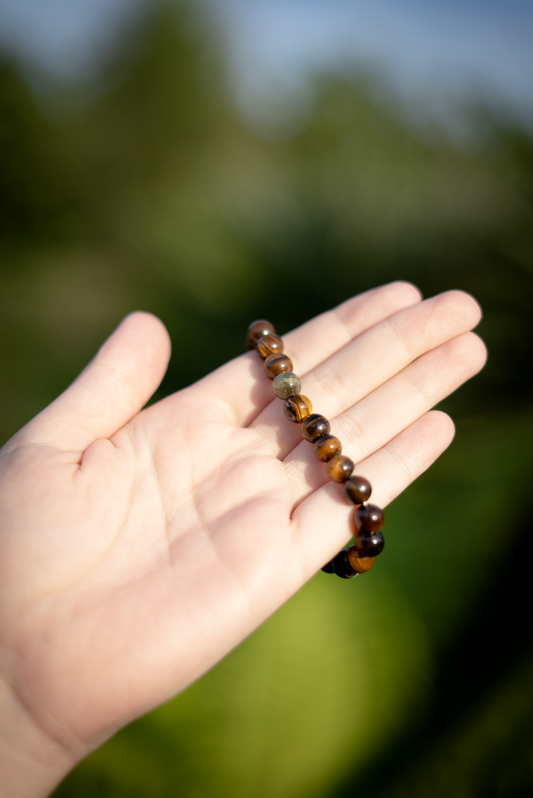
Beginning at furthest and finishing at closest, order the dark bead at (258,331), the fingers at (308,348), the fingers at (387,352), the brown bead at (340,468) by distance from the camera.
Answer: the dark bead at (258,331)
the fingers at (308,348)
the fingers at (387,352)
the brown bead at (340,468)

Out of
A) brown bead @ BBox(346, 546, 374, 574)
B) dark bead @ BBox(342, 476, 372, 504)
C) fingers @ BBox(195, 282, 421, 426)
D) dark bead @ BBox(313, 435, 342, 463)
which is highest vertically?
fingers @ BBox(195, 282, 421, 426)

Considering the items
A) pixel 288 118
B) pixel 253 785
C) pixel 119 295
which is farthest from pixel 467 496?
pixel 119 295

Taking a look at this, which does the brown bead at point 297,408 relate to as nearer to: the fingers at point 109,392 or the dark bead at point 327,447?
the dark bead at point 327,447

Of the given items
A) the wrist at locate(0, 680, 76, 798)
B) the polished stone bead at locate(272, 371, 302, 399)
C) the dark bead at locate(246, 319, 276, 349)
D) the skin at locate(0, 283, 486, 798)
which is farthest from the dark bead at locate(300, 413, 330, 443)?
the wrist at locate(0, 680, 76, 798)

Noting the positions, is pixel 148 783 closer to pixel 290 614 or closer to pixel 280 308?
pixel 290 614

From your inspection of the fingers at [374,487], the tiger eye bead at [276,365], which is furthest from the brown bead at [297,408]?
the fingers at [374,487]

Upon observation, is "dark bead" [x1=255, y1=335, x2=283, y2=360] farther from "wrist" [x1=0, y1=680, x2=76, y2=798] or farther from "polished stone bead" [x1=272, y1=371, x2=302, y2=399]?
"wrist" [x1=0, y1=680, x2=76, y2=798]
